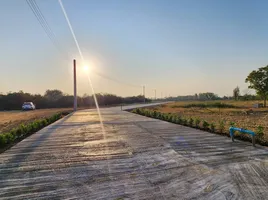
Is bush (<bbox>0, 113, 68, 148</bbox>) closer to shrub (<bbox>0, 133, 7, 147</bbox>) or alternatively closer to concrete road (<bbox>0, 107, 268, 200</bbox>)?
shrub (<bbox>0, 133, 7, 147</bbox>)

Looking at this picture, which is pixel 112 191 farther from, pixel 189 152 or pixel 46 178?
pixel 189 152

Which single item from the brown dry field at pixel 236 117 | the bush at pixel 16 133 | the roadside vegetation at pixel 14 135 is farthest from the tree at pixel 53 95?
the roadside vegetation at pixel 14 135

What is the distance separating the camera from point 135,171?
11.4ft

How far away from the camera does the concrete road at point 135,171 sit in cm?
272

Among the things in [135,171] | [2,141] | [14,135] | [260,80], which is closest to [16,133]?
[14,135]

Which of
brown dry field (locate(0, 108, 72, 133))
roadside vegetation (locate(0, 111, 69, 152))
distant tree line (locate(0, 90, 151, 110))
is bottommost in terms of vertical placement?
brown dry field (locate(0, 108, 72, 133))

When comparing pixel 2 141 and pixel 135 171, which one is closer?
pixel 135 171

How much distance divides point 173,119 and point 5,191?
857 centimetres

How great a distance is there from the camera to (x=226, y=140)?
5.87 m

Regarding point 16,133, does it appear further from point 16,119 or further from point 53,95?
point 53,95

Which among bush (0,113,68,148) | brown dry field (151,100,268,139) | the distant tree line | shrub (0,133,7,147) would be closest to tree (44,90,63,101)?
the distant tree line

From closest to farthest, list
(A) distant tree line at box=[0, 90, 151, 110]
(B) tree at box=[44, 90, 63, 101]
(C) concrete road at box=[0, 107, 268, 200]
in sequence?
(C) concrete road at box=[0, 107, 268, 200]
(A) distant tree line at box=[0, 90, 151, 110]
(B) tree at box=[44, 90, 63, 101]

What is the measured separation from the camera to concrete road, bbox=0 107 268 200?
107 inches

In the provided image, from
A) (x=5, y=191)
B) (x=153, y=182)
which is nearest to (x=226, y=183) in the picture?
(x=153, y=182)
